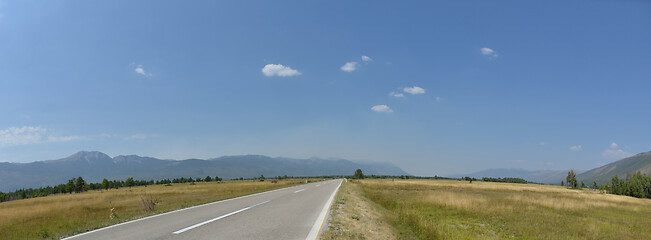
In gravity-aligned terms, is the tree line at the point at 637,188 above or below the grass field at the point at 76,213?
below

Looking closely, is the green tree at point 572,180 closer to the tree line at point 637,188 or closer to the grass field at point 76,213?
the tree line at point 637,188

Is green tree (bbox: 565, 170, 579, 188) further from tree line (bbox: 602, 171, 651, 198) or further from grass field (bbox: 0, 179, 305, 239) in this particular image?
grass field (bbox: 0, 179, 305, 239)

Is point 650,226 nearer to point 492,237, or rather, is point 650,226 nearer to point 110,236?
point 492,237

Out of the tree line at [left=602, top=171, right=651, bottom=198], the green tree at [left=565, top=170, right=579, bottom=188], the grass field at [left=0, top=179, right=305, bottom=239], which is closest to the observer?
the grass field at [left=0, top=179, right=305, bottom=239]

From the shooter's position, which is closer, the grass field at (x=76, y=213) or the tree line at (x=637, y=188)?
the grass field at (x=76, y=213)

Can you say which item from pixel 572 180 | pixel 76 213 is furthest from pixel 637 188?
pixel 76 213

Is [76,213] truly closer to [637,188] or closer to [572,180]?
[637,188]

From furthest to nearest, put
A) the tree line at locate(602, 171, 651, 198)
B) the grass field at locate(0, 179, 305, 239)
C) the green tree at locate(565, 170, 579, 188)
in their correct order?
A: the green tree at locate(565, 170, 579, 188) → the tree line at locate(602, 171, 651, 198) → the grass field at locate(0, 179, 305, 239)

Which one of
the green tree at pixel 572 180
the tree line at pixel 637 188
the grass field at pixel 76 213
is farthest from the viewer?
the green tree at pixel 572 180

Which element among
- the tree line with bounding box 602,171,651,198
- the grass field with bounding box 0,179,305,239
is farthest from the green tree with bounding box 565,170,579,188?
the grass field with bounding box 0,179,305,239

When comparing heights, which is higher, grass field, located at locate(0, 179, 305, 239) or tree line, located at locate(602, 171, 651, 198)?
grass field, located at locate(0, 179, 305, 239)

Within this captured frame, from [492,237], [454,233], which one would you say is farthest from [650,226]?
[454,233]

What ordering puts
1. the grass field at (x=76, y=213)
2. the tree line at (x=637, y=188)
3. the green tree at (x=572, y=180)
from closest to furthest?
the grass field at (x=76, y=213) < the tree line at (x=637, y=188) < the green tree at (x=572, y=180)

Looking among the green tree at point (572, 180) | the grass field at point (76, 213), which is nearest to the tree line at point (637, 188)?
the green tree at point (572, 180)
